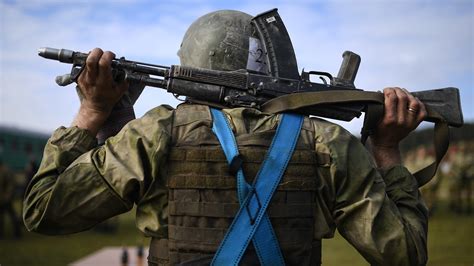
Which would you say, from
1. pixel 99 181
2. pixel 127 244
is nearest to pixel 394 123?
pixel 99 181

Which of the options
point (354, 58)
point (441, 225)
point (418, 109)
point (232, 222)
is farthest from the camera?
point (441, 225)

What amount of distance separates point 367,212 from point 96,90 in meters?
1.10

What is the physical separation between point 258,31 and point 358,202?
807 millimetres

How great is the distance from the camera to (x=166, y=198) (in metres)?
2.14

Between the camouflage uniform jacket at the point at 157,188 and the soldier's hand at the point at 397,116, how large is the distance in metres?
0.24

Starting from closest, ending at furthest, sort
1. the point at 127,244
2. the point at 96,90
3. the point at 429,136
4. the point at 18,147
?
the point at 96,90
the point at 127,244
the point at 429,136
the point at 18,147

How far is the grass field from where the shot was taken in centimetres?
995

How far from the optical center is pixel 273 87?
7.89ft

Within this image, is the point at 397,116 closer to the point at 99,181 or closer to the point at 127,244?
the point at 99,181

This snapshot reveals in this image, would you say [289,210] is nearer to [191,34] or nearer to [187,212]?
[187,212]

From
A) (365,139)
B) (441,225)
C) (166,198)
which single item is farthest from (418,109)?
(441,225)

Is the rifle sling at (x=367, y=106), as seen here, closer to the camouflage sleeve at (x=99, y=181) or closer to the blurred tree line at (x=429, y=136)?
the camouflage sleeve at (x=99, y=181)

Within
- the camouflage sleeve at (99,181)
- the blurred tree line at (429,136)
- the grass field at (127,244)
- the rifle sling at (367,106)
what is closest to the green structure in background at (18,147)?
the grass field at (127,244)

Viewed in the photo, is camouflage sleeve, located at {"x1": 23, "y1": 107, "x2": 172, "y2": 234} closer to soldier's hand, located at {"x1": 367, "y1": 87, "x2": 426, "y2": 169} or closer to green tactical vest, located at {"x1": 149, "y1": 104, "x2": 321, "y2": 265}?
green tactical vest, located at {"x1": 149, "y1": 104, "x2": 321, "y2": 265}
